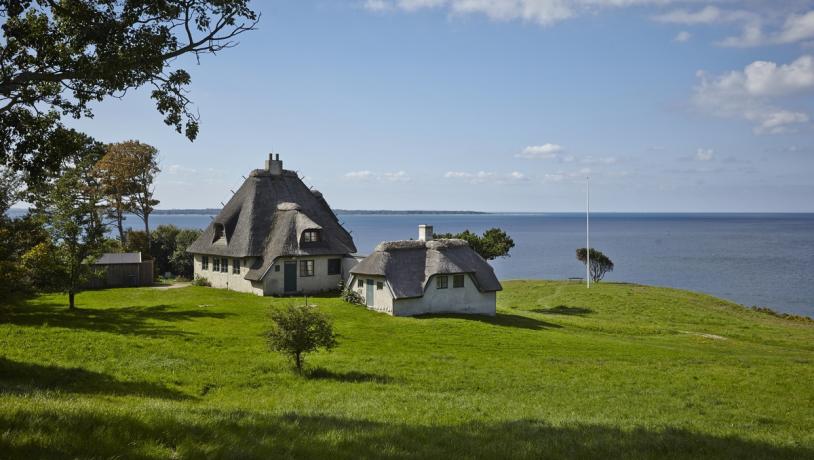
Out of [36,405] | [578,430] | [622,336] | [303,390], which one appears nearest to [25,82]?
[36,405]

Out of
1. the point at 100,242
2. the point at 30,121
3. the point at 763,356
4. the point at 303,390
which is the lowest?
the point at 763,356

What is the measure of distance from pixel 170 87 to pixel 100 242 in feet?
70.5

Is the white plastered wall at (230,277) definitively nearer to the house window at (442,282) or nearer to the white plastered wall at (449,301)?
the white plastered wall at (449,301)

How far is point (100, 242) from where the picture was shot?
31719 millimetres

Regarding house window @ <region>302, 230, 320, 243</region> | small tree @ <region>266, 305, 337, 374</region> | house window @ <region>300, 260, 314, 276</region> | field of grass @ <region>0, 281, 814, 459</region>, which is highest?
house window @ <region>302, 230, 320, 243</region>

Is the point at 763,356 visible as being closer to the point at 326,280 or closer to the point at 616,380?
the point at 616,380

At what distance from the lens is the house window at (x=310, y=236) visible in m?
44.0

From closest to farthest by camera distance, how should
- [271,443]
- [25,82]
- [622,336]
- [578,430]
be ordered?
1. [271,443]
2. [25,82]
3. [578,430]
4. [622,336]

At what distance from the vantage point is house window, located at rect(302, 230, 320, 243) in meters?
44.0

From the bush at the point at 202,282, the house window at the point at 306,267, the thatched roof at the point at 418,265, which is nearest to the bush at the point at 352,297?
the thatched roof at the point at 418,265

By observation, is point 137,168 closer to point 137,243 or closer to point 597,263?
point 137,243

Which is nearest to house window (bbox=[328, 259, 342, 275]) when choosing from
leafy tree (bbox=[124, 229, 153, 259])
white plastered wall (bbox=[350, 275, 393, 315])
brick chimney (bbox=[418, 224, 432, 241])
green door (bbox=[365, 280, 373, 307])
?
white plastered wall (bbox=[350, 275, 393, 315])

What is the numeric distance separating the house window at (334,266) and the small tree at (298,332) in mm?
23453

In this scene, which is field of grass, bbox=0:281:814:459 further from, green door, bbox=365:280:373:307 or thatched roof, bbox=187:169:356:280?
thatched roof, bbox=187:169:356:280
